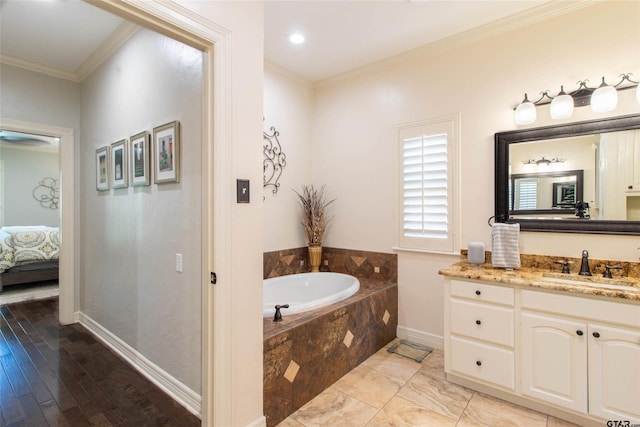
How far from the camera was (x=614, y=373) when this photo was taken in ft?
5.74

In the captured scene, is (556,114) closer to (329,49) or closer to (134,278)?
(329,49)

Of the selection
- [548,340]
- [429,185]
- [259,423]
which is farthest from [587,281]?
[259,423]

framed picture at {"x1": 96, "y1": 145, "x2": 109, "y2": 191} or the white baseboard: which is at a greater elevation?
framed picture at {"x1": 96, "y1": 145, "x2": 109, "y2": 191}

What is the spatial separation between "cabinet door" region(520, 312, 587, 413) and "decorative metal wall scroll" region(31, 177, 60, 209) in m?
9.22

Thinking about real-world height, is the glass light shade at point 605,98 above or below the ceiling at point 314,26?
below

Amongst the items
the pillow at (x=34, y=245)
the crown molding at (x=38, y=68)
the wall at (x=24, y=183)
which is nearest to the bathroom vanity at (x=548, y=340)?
the crown molding at (x=38, y=68)

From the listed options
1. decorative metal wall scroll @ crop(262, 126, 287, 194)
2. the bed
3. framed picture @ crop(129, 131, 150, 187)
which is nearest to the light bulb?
decorative metal wall scroll @ crop(262, 126, 287, 194)

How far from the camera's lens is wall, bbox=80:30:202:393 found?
200 centimetres

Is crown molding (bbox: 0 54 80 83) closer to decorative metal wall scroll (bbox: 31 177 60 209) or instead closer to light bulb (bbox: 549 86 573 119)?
light bulb (bbox: 549 86 573 119)

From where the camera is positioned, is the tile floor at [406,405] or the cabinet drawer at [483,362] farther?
the cabinet drawer at [483,362]

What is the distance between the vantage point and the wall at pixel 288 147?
11.1 feet

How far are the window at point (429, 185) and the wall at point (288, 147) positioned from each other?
102cm

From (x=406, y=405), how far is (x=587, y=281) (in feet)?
4.80

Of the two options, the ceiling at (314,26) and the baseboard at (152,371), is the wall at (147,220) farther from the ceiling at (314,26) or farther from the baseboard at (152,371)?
the ceiling at (314,26)
